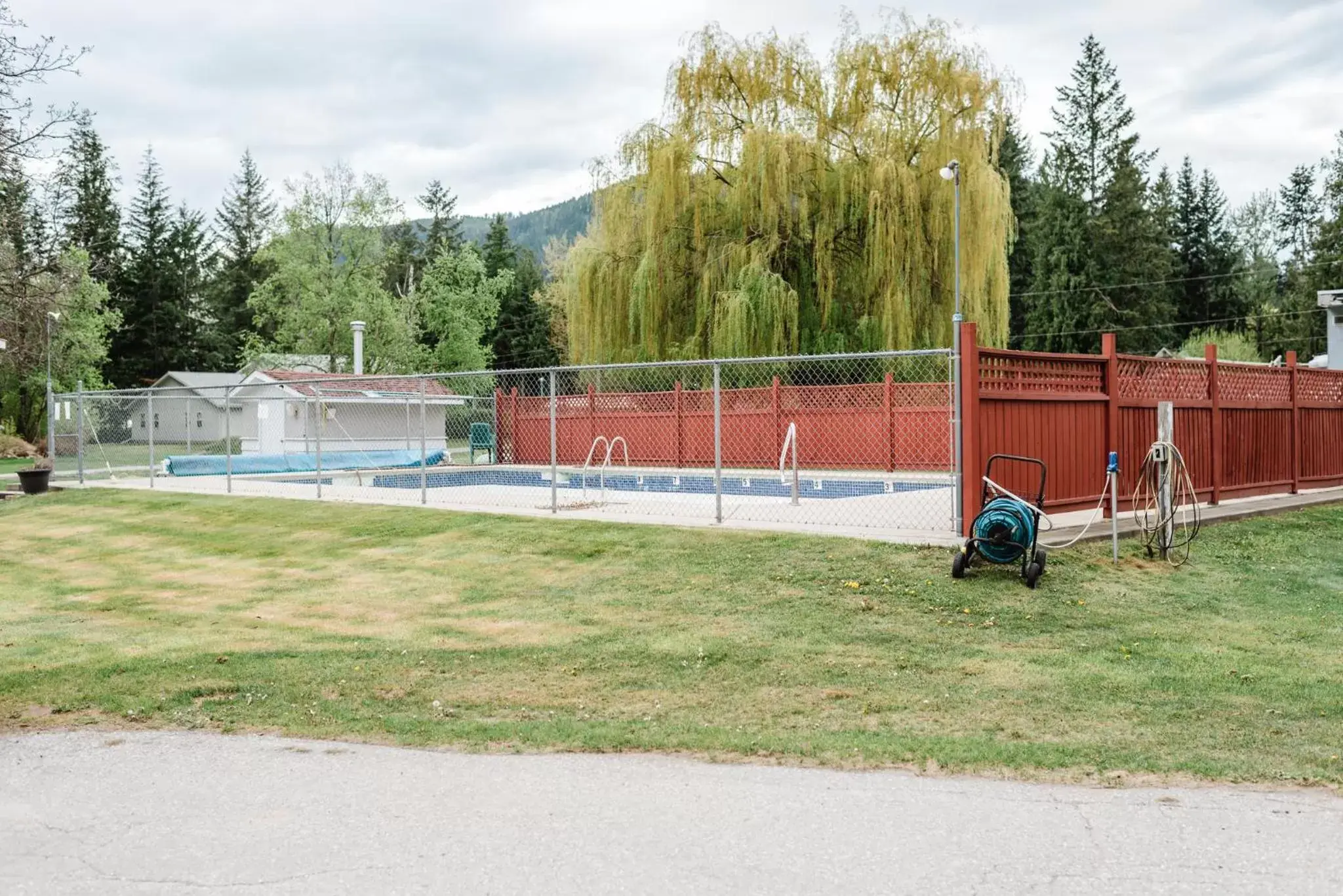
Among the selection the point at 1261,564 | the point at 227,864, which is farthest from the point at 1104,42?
the point at 227,864

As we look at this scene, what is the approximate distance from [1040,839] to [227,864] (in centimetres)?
269

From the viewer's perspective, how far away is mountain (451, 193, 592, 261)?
509 ft

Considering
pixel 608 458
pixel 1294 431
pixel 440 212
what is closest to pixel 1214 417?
pixel 1294 431

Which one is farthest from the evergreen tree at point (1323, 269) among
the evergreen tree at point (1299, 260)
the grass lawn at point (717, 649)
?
the grass lawn at point (717, 649)

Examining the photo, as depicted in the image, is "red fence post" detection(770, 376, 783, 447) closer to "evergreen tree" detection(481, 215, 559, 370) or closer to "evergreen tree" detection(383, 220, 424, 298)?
"evergreen tree" detection(481, 215, 559, 370)

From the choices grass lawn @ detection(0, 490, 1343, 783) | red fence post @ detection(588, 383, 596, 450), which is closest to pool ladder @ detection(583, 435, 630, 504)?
red fence post @ detection(588, 383, 596, 450)

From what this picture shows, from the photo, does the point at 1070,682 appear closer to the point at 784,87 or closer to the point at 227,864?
the point at 227,864

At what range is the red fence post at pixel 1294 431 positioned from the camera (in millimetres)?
14914

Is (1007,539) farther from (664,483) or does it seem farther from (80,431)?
(80,431)

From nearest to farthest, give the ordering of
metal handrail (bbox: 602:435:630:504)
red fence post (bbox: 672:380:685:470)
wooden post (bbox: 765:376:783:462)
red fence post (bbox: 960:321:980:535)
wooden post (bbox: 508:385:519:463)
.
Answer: red fence post (bbox: 960:321:980:535) < metal handrail (bbox: 602:435:630:504) < wooden post (bbox: 765:376:783:462) < red fence post (bbox: 672:380:685:470) < wooden post (bbox: 508:385:519:463)

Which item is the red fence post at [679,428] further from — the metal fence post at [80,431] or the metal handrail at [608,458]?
the metal fence post at [80,431]

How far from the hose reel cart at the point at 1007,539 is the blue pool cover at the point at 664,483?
320 inches

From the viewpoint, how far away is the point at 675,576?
9148 mm

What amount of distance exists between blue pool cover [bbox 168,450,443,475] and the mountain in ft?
404
